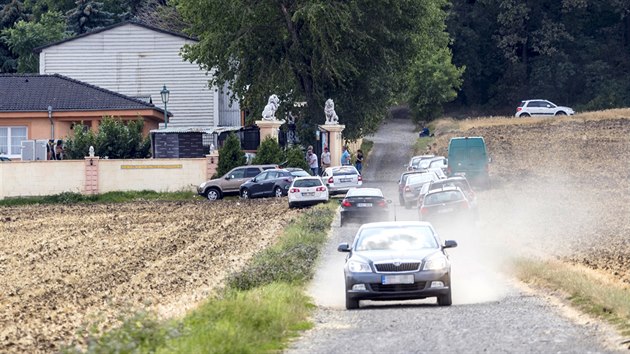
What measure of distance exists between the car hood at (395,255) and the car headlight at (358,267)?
132mm

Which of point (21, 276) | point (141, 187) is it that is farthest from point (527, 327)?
A: point (141, 187)

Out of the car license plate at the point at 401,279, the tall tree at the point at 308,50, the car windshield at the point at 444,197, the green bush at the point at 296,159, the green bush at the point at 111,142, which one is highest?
the tall tree at the point at 308,50

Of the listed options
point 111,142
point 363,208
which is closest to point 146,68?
point 111,142

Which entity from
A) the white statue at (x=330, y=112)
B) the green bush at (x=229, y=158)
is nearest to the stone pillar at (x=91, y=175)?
the green bush at (x=229, y=158)

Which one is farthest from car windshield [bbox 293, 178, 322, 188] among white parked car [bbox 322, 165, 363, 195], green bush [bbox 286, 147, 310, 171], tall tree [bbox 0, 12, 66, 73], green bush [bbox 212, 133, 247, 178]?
tall tree [bbox 0, 12, 66, 73]

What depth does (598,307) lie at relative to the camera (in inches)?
841

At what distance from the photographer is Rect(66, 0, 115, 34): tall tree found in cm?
10762

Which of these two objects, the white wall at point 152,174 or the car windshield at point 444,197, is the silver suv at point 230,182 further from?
the car windshield at point 444,197

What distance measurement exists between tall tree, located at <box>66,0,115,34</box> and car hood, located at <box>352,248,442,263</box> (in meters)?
86.8

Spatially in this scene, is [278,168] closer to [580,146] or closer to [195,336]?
[580,146]

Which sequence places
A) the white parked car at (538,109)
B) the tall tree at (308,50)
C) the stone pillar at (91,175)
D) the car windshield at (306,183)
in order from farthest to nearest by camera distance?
the white parked car at (538,109)
the tall tree at (308,50)
the stone pillar at (91,175)
the car windshield at (306,183)

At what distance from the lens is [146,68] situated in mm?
81250

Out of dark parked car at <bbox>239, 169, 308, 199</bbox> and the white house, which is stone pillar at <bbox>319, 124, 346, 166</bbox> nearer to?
dark parked car at <bbox>239, 169, 308, 199</bbox>

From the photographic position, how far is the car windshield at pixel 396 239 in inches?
941
